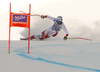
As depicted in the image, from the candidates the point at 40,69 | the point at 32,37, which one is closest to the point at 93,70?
the point at 40,69

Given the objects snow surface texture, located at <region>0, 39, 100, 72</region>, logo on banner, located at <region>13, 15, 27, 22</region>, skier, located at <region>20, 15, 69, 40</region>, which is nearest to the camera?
snow surface texture, located at <region>0, 39, 100, 72</region>

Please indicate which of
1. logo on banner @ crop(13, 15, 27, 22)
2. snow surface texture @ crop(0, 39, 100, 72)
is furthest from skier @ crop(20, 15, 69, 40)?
logo on banner @ crop(13, 15, 27, 22)

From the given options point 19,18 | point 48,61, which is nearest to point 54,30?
point 19,18

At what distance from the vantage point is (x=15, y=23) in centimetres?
482

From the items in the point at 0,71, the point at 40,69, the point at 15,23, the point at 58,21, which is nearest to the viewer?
the point at 0,71

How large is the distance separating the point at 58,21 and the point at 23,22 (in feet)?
14.3

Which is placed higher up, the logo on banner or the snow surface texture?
the logo on banner

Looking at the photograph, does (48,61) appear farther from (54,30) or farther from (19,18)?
(54,30)

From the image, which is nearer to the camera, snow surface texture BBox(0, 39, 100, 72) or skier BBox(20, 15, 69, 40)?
snow surface texture BBox(0, 39, 100, 72)

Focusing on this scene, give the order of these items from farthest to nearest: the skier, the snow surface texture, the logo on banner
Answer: the skier → the logo on banner → the snow surface texture

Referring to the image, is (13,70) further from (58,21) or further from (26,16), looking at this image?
(58,21)

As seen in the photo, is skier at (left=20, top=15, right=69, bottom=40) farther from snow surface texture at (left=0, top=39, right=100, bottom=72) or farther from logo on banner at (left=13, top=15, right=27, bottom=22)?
logo on banner at (left=13, top=15, right=27, bottom=22)

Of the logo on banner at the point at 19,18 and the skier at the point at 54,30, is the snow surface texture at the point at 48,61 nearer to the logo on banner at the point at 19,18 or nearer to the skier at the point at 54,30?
the logo on banner at the point at 19,18

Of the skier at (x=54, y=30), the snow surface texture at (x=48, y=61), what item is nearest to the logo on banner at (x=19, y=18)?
the snow surface texture at (x=48, y=61)
